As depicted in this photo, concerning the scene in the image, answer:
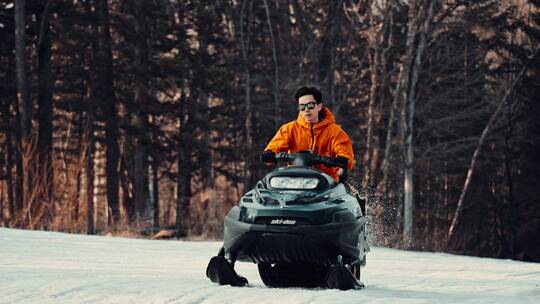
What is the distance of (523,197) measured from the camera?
118 feet

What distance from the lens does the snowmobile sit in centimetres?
711

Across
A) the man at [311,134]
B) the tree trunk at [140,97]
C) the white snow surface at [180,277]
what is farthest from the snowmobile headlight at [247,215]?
the tree trunk at [140,97]

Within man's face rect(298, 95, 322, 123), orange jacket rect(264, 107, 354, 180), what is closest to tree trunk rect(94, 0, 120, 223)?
orange jacket rect(264, 107, 354, 180)

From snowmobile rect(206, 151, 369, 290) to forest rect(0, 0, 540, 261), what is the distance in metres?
17.6

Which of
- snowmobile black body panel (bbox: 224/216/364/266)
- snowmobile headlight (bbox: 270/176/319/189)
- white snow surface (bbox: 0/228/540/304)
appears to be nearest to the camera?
white snow surface (bbox: 0/228/540/304)

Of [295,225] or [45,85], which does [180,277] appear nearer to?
[295,225]

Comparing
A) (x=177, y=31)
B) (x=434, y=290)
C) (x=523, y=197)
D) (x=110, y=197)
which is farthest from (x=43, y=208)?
(x=523, y=197)

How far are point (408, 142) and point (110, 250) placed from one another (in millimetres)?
14345

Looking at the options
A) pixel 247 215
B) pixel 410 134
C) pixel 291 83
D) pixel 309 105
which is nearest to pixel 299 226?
pixel 247 215

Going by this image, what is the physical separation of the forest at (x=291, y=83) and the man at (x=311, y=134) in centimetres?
1696

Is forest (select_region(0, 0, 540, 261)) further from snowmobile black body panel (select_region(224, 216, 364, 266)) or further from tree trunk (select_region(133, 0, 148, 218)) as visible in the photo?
snowmobile black body panel (select_region(224, 216, 364, 266))

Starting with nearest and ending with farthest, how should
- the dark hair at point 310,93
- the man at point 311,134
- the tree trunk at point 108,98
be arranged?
the man at point 311,134
the dark hair at point 310,93
the tree trunk at point 108,98

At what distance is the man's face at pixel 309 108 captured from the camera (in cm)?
812

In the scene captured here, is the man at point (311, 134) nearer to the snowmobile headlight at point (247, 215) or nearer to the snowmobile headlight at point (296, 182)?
the snowmobile headlight at point (296, 182)
